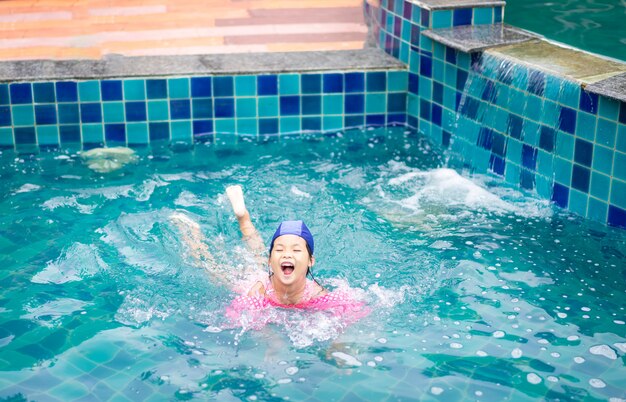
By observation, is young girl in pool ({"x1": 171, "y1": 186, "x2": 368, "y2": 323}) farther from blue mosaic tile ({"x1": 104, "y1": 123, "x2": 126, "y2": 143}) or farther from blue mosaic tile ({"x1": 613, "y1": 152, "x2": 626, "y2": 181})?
blue mosaic tile ({"x1": 104, "y1": 123, "x2": 126, "y2": 143})

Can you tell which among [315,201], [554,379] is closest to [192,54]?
[315,201]

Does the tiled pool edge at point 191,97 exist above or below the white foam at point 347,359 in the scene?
above

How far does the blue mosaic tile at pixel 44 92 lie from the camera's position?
779 centimetres

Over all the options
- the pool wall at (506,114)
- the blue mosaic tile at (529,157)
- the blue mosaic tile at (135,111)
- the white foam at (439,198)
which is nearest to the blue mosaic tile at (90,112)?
the blue mosaic tile at (135,111)

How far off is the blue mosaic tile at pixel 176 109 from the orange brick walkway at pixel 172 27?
598mm

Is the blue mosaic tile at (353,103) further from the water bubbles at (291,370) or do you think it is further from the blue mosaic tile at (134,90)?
the water bubbles at (291,370)

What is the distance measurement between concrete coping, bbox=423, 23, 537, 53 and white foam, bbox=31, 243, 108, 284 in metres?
3.18

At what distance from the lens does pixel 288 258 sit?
5.10 m

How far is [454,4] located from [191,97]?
2291 mm

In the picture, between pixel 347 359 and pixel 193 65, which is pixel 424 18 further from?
pixel 347 359

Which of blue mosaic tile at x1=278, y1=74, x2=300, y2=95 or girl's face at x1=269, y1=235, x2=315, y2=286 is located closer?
girl's face at x1=269, y1=235, x2=315, y2=286

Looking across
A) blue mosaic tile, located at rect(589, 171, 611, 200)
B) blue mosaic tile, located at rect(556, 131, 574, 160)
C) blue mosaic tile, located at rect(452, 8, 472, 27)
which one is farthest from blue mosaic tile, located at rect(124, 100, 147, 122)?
blue mosaic tile, located at rect(589, 171, 611, 200)

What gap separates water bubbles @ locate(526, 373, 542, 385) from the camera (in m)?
4.59

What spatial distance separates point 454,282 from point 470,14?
9.81ft
